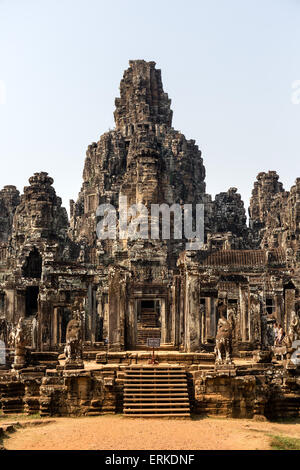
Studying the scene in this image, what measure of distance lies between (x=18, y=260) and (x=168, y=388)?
24905 millimetres

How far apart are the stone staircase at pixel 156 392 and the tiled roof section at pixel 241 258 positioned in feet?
69.3

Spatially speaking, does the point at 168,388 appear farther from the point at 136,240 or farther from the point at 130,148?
the point at 130,148

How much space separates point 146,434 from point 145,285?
14525mm

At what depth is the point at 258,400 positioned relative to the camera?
17.8m

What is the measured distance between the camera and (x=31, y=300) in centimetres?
4188

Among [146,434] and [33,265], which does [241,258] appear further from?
[146,434]

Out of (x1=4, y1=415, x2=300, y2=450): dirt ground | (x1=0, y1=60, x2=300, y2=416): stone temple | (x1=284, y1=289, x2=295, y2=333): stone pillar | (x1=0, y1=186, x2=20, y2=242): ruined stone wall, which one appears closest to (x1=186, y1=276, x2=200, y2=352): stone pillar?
(x1=0, y1=60, x2=300, y2=416): stone temple

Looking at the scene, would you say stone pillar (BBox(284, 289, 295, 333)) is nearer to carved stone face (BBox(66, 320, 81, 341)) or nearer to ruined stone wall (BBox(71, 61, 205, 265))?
ruined stone wall (BBox(71, 61, 205, 265))

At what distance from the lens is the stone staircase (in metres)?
16.8

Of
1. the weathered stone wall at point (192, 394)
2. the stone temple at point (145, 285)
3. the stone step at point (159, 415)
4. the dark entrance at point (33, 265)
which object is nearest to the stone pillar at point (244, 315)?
A: the stone temple at point (145, 285)

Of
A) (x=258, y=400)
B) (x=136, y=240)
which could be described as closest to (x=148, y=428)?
(x=258, y=400)

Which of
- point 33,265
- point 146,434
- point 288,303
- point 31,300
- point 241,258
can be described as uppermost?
point 241,258

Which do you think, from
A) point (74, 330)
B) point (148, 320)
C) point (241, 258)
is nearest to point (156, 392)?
point (74, 330)

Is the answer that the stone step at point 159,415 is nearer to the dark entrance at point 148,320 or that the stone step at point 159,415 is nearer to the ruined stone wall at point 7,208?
the dark entrance at point 148,320
